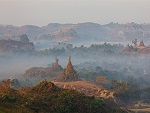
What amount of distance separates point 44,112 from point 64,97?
765 centimetres

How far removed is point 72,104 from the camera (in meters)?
41.4

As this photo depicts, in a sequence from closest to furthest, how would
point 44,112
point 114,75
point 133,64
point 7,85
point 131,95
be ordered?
point 44,112 < point 7,85 < point 131,95 < point 114,75 < point 133,64

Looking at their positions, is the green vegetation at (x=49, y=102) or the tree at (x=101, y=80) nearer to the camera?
the green vegetation at (x=49, y=102)

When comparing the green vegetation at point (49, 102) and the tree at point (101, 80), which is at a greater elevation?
the green vegetation at point (49, 102)

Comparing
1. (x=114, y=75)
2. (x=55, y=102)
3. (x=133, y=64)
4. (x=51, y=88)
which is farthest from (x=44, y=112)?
(x=133, y=64)

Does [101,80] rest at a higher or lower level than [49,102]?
lower

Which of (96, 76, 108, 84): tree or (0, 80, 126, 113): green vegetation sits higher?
(0, 80, 126, 113): green vegetation

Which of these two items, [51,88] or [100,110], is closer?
[100,110]

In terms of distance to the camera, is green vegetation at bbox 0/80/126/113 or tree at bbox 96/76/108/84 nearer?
green vegetation at bbox 0/80/126/113

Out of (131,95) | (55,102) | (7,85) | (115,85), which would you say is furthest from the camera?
(115,85)

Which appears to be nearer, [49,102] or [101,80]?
[49,102]

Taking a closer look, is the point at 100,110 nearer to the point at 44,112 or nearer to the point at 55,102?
the point at 55,102

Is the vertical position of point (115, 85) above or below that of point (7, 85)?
below

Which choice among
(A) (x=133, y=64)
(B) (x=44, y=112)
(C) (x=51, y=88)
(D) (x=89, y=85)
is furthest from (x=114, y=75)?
(B) (x=44, y=112)
